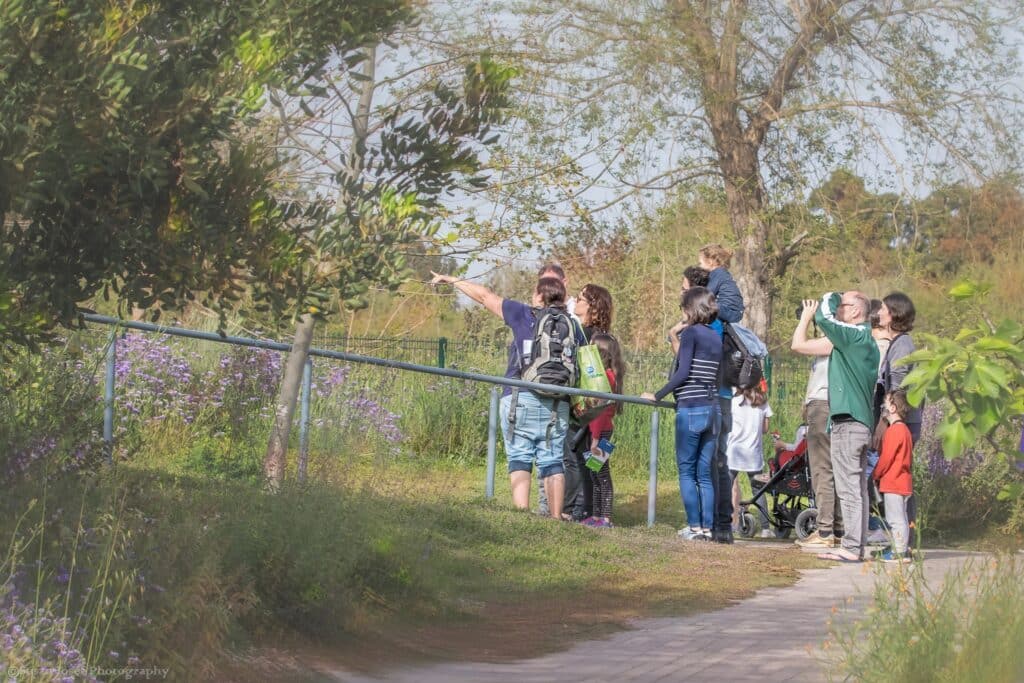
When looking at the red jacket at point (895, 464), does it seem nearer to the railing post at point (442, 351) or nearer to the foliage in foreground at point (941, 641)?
the foliage in foreground at point (941, 641)

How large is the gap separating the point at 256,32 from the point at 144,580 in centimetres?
204

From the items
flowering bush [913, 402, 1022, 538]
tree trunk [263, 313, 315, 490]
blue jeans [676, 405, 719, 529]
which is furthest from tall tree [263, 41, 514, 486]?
flowering bush [913, 402, 1022, 538]

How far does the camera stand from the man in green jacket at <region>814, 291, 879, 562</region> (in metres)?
10.2

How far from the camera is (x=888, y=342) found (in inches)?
424

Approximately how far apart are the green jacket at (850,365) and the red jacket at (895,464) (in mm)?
244

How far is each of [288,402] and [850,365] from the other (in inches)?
159

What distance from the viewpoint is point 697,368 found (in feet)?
35.5

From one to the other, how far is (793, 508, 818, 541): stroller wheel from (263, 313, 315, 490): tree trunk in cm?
471

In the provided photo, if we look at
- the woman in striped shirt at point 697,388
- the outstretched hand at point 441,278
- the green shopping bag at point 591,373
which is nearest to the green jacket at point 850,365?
the woman in striped shirt at point 697,388

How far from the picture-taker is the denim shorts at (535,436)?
1039 cm

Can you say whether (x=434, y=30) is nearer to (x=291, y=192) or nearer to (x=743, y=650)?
(x=291, y=192)

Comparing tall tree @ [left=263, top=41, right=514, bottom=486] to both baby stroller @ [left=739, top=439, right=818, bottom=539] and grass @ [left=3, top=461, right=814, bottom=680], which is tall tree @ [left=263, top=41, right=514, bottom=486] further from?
baby stroller @ [left=739, top=439, right=818, bottom=539]

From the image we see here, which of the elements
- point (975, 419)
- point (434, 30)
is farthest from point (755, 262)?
point (975, 419)

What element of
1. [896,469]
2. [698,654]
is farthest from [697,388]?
[698,654]
